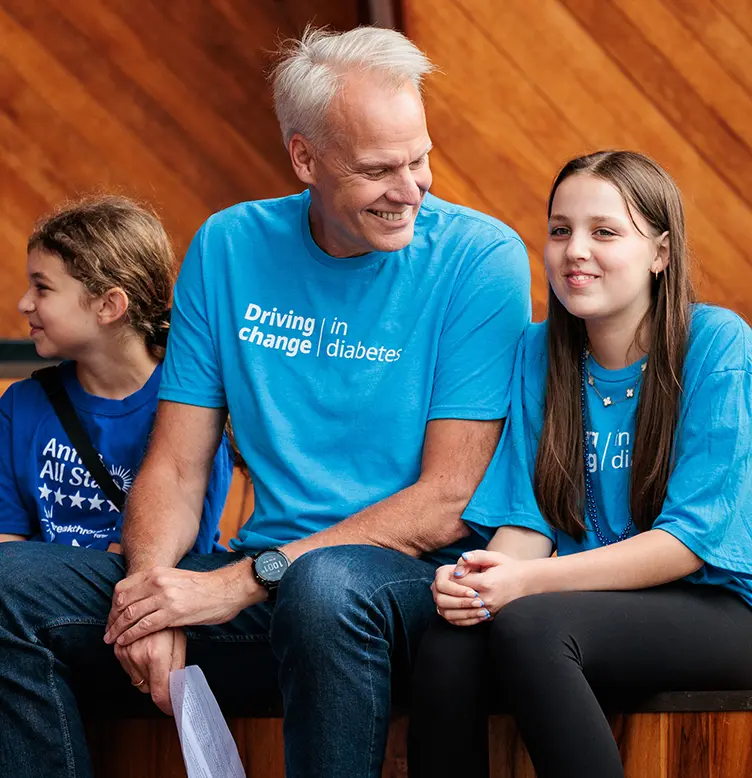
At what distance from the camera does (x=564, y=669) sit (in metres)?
1.70

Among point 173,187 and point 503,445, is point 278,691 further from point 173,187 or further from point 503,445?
point 173,187

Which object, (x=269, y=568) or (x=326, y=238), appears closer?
(x=269, y=568)

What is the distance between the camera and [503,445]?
84.6 inches

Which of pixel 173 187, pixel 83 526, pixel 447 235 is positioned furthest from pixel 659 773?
pixel 173 187

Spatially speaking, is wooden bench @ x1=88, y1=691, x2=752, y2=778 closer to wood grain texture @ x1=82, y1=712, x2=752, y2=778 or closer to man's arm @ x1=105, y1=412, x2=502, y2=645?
wood grain texture @ x1=82, y1=712, x2=752, y2=778

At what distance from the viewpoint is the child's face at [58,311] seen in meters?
2.55

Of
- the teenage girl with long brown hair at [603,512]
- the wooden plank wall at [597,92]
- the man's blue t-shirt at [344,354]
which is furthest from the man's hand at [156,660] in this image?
the wooden plank wall at [597,92]

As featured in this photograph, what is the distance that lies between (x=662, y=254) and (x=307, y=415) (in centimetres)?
66

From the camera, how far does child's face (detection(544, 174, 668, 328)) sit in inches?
78.9

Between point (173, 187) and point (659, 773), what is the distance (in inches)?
102

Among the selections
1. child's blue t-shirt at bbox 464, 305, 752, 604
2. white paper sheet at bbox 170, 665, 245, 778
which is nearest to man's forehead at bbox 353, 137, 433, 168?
child's blue t-shirt at bbox 464, 305, 752, 604

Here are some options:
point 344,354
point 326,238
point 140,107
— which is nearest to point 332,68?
point 326,238

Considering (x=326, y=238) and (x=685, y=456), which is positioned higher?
(x=326, y=238)

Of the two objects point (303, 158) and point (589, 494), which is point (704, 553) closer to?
point (589, 494)
